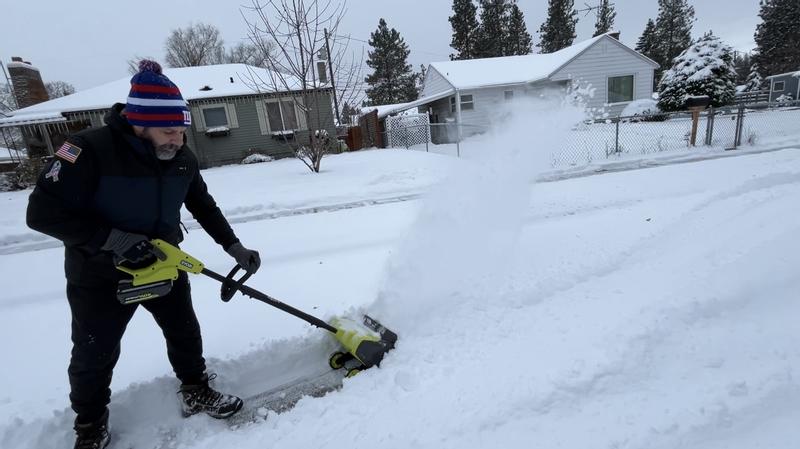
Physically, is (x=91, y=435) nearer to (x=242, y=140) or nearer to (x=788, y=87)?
(x=242, y=140)

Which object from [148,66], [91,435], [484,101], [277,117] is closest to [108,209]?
[148,66]

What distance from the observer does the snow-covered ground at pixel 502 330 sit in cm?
211

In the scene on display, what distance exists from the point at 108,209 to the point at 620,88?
2358 cm

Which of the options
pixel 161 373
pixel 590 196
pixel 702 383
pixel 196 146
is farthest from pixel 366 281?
pixel 196 146

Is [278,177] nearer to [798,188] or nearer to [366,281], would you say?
[366,281]

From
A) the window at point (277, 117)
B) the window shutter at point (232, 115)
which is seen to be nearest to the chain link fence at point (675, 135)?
the window at point (277, 117)

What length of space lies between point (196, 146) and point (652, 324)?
61.5 ft

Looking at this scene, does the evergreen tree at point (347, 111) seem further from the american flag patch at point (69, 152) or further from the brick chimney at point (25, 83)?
the brick chimney at point (25, 83)

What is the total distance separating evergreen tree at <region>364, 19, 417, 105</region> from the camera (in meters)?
40.6

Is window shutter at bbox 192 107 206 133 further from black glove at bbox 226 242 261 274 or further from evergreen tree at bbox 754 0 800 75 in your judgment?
evergreen tree at bbox 754 0 800 75

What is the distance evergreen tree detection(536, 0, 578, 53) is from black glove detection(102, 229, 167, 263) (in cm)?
4624

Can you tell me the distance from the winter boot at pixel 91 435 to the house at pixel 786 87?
32.9 m

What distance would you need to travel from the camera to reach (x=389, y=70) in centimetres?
4144

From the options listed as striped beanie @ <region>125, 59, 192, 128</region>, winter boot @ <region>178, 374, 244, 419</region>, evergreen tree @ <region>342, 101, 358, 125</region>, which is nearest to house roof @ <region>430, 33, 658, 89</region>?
evergreen tree @ <region>342, 101, 358, 125</region>
